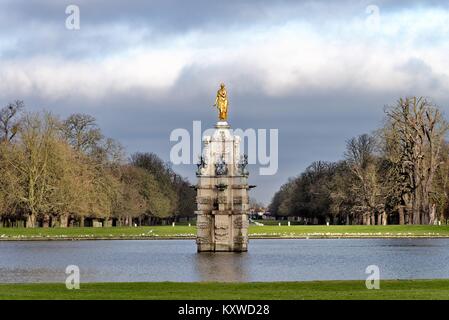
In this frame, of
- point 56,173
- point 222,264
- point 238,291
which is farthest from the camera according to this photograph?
point 56,173

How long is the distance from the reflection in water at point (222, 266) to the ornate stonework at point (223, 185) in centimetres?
173

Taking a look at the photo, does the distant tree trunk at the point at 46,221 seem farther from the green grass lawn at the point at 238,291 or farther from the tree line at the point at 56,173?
the green grass lawn at the point at 238,291

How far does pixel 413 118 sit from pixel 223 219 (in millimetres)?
42475

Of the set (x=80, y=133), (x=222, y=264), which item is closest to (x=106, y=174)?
(x=80, y=133)

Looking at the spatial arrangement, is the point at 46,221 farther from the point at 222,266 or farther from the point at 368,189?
the point at 222,266

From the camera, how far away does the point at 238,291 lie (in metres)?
29.7

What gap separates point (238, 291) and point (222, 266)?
17.9m

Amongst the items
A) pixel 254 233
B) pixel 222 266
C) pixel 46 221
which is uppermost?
pixel 46 221

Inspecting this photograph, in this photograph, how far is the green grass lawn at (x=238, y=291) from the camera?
2739 centimetres

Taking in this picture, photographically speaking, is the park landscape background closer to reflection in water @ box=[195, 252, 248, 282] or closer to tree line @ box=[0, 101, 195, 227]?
tree line @ box=[0, 101, 195, 227]

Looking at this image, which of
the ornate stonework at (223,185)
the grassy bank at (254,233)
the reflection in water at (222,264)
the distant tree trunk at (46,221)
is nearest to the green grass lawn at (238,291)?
the reflection in water at (222,264)
